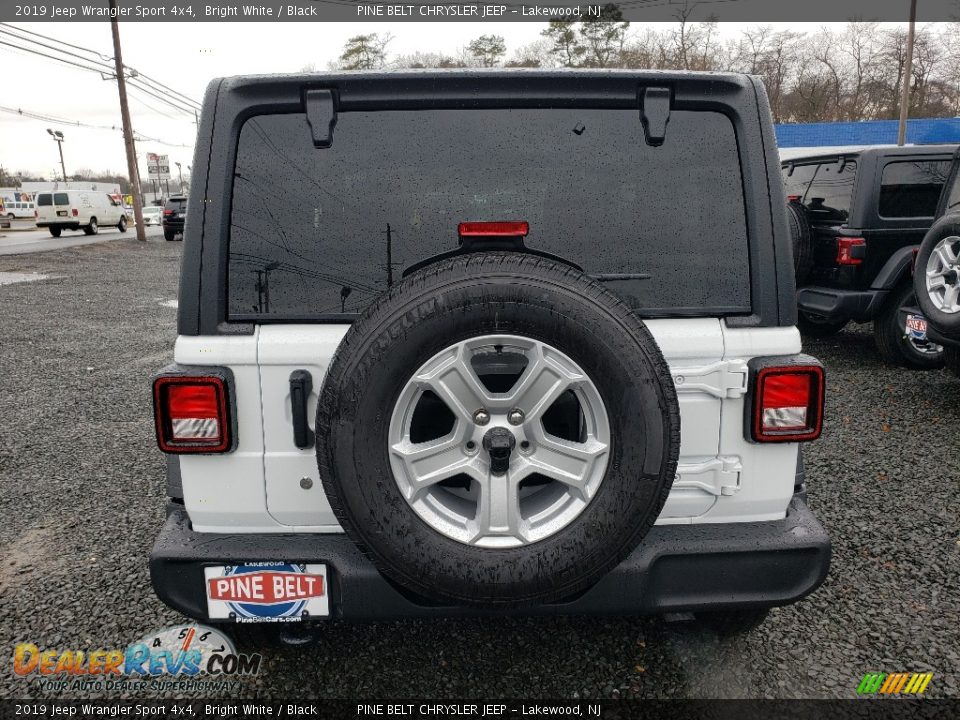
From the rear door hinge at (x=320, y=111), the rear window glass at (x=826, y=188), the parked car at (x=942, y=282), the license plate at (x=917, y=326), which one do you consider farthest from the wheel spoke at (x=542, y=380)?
the rear window glass at (x=826, y=188)

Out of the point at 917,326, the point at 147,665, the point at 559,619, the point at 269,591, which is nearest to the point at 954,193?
the point at 917,326

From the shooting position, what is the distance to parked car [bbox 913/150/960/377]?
478 cm

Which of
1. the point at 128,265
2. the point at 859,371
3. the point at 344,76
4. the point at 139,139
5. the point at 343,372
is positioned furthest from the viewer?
the point at 139,139

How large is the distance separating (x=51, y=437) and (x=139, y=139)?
88.5 meters

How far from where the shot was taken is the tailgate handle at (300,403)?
184 cm

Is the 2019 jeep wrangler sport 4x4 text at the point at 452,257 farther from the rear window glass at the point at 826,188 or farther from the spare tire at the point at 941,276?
the rear window glass at the point at 826,188

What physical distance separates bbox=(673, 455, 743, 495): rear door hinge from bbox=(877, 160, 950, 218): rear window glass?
559 cm

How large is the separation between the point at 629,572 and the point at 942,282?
4369mm

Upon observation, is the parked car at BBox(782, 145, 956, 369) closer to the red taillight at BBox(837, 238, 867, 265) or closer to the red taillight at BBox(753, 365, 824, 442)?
the red taillight at BBox(837, 238, 867, 265)

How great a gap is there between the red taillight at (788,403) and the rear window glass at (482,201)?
0.24 meters

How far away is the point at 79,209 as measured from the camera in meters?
33.2

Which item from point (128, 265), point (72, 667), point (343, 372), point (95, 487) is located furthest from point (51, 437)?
point (128, 265)

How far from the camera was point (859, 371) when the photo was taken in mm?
6457

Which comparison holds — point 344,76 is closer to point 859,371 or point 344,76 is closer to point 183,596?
point 183,596
